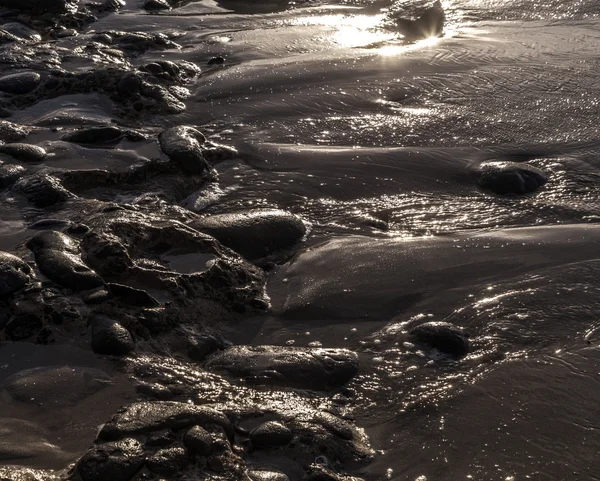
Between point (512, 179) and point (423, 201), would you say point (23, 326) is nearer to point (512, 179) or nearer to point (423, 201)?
point (423, 201)

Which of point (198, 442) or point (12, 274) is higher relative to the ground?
point (12, 274)

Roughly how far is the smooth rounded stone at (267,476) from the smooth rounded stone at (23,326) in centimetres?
104

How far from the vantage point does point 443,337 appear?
3080mm

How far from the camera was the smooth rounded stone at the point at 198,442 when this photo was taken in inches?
95.6

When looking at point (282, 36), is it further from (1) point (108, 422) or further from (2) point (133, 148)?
(1) point (108, 422)

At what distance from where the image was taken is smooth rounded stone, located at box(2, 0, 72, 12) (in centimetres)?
723

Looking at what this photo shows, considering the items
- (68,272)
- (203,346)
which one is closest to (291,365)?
(203,346)

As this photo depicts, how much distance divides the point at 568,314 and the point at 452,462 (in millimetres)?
994

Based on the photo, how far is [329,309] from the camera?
335cm

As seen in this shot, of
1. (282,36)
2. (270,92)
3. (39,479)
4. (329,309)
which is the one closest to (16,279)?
(39,479)

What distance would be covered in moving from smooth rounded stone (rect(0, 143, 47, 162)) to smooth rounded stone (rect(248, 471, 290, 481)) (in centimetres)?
258

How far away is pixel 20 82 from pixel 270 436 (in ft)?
12.1

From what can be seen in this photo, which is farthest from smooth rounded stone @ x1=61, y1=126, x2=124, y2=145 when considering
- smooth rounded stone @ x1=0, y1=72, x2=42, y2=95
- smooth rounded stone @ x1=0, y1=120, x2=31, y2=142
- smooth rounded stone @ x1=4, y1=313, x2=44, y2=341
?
smooth rounded stone @ x1=4, y1=313, x2=44, y2=341

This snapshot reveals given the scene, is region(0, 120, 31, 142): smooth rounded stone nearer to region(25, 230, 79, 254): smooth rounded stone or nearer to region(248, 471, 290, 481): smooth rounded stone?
region(25, 230, 79, 254): smooth rounded stone
